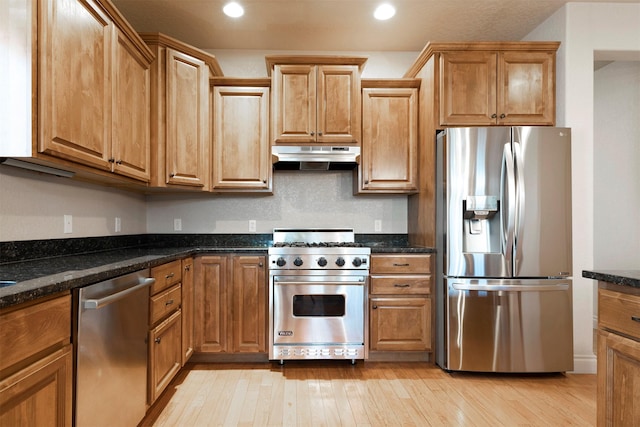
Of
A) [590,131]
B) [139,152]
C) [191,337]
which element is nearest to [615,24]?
[590,131]

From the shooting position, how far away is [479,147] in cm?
262

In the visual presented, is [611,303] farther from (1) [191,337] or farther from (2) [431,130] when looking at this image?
(1) [191,337]

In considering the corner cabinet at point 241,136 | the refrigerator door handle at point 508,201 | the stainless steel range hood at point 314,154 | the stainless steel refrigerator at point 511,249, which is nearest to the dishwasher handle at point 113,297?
the corner cabinet at point 241,136

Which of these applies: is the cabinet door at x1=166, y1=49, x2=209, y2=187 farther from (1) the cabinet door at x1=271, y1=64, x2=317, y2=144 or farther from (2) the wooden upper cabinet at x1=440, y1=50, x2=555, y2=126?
(2) the wooden upper cabinet at x1=440, y1=50, x2=555, y2=126

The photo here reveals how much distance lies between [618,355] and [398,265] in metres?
1.60

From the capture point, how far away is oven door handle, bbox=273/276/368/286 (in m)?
2.80

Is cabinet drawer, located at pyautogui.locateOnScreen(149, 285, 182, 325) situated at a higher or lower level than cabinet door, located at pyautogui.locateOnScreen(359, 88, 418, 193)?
lower

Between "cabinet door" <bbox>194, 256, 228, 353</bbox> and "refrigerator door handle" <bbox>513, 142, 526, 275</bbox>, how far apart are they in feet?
7.46

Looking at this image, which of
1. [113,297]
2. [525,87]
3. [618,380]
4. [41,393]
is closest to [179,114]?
[113,297]

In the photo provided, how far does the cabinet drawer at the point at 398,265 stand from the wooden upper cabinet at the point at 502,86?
1.23m

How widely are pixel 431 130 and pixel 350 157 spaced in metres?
0.71

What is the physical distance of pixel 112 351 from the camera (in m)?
1.55

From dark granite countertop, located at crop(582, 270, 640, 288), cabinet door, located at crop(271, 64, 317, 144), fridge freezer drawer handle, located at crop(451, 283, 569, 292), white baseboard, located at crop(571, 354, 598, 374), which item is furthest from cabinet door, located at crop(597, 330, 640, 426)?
cabinet door, located at crop(271, 64, 317, 144)

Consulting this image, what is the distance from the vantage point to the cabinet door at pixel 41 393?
99 cm
